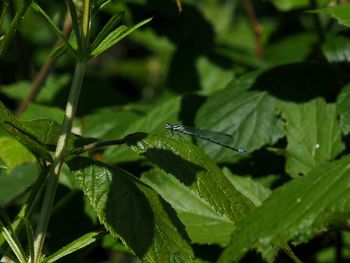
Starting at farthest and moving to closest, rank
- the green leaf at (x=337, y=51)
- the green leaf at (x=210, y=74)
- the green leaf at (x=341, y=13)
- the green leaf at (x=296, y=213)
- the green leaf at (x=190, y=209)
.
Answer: the green leaf at (x=210, y=74)
the green leaf at (x=337, y=51)
the green leaf at (x=190, y=209)
the green leaf at (x=341, y=13)
the green leaf at (x=296, y=213)

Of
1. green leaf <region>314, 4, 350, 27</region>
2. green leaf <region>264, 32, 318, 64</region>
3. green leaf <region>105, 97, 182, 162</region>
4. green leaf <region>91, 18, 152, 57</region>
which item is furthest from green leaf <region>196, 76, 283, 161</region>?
green leaf <region>264, 32, 318, 64</region>

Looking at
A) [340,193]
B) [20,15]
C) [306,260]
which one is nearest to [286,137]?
[306,260]

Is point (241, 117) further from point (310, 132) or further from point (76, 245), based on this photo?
point (76, 245)

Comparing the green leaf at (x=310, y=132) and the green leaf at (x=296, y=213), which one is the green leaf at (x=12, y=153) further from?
the green leaf at (x=310, y=132)

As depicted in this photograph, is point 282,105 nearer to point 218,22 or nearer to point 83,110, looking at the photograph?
point 83,110

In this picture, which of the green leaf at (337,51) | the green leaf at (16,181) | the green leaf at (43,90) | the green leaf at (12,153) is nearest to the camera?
the green leaf at (12,153)

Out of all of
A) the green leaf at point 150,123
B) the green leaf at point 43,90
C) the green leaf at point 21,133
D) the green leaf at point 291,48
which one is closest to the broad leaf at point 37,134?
the green leaf at point 21,133
